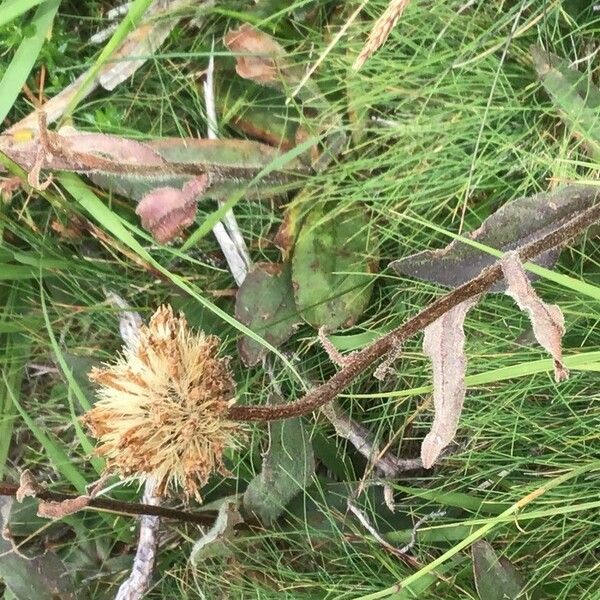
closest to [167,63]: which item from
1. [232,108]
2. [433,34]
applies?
[232,108]


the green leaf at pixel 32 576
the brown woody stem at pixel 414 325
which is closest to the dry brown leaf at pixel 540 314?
the brown woody stem at pixel 414 325

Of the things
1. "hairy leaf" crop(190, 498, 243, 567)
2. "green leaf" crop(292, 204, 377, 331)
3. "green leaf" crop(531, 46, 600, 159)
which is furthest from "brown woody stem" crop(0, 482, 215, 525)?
"green leaf" crop(531, 46, 600, 159)

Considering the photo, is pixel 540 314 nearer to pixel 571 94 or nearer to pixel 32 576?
pixel 571 94

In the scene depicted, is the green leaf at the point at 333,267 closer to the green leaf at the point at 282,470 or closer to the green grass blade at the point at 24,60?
the green leaf at the point at 282,470

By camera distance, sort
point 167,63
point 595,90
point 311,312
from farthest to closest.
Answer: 1. point 167,63
2. point 311,312
3. point 595,90

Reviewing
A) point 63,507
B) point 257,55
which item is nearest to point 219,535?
point 63,507

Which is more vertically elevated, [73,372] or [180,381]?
[180,381]

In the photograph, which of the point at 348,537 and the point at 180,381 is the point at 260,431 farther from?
the point at 180,381
